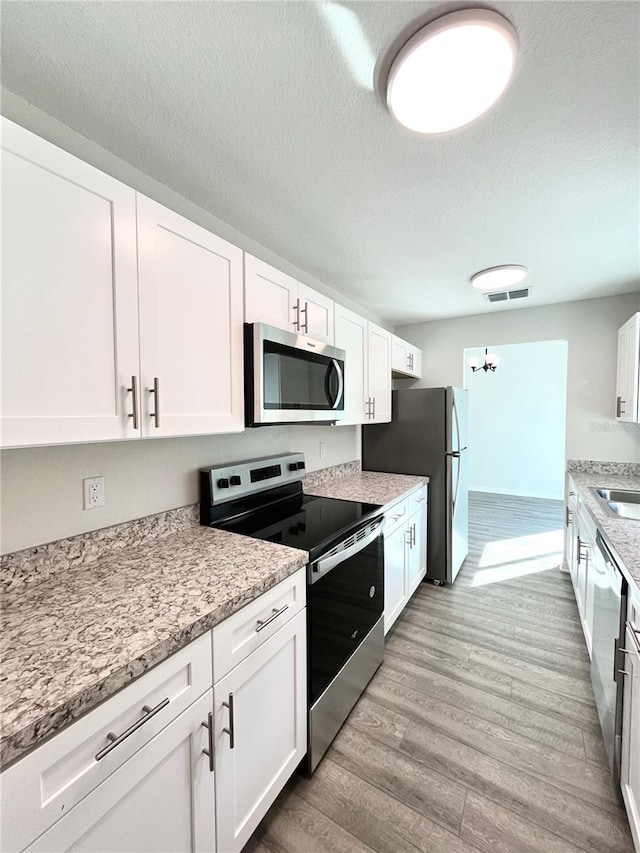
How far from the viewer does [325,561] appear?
4.86 feet

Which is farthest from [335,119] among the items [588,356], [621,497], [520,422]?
[520,422]

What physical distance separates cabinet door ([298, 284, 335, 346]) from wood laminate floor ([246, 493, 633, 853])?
1999 millimetres

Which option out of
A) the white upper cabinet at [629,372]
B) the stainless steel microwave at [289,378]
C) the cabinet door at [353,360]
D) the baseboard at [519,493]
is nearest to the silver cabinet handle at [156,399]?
the stainless steel microwave at [289,378]

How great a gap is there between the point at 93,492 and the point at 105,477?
7cm

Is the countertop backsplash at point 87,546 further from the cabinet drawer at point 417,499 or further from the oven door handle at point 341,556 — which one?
the cabinet drawer at point 417,499

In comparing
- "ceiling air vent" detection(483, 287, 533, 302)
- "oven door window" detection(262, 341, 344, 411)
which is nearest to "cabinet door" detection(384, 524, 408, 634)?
"oven door window" detection(262, 341, 344, 411)

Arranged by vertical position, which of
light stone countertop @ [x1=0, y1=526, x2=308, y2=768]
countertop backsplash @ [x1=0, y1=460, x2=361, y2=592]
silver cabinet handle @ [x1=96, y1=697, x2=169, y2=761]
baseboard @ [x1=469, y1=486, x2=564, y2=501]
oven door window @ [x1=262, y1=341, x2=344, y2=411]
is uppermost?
oven door window @ [x1=262, y1=341, x2=344, y2=411]

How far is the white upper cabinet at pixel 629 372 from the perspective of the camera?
8.29ft

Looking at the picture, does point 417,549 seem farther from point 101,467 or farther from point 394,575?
point 101,467

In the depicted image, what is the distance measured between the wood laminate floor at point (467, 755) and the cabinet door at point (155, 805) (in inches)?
19.5

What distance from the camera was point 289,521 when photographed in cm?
181

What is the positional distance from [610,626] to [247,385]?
1873 millimetres

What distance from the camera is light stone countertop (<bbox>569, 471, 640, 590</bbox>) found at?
132 cm

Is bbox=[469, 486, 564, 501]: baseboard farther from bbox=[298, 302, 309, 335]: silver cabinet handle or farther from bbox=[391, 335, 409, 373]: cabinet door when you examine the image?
bbox=[298, 302, 309, 335]: silver cabinet handle
